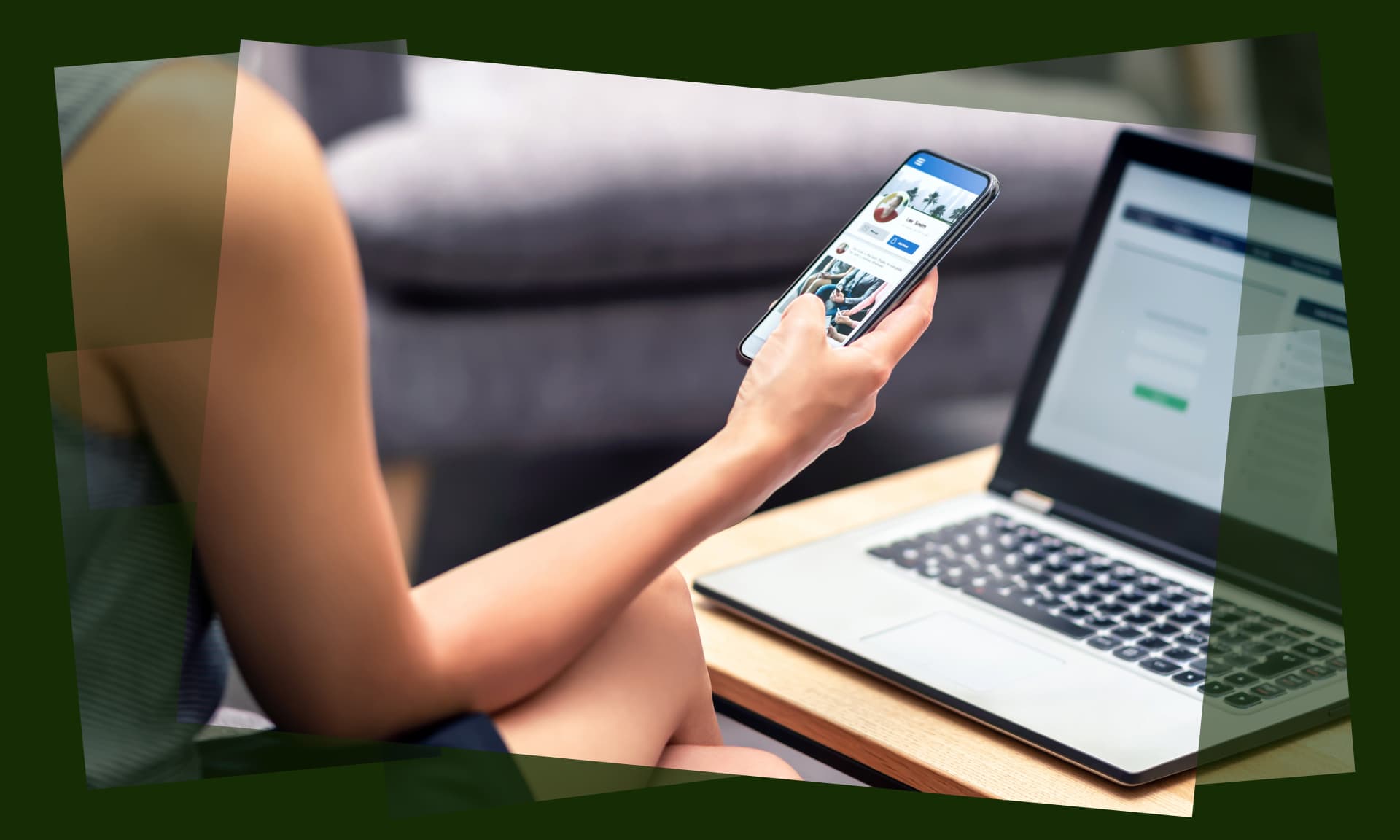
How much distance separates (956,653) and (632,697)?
0.73 feet

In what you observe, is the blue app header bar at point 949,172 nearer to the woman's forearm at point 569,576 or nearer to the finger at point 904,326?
the finger at point 904,326

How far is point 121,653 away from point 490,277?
12.3 inches

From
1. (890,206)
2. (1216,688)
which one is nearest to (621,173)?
(890,206)

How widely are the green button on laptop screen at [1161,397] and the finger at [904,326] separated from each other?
0.94 ft

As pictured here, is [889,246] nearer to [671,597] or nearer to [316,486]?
[671,597]

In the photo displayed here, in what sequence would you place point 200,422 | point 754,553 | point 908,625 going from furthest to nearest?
point 754,553 < point 908,625 < point 200,422

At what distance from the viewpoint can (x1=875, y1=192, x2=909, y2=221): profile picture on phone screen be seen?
3.13 feet

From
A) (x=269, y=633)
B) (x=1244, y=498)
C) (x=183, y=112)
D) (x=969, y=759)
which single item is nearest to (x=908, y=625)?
(x=969, y=759)

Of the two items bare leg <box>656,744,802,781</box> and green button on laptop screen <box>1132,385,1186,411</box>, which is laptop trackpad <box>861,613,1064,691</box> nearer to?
bare leg <box>656,744,802,781</box>

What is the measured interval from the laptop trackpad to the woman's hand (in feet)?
0.50

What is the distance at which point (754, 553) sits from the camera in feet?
3.59

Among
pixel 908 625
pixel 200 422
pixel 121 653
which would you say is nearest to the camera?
pixel 200 422

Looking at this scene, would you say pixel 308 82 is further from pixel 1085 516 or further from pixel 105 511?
pixel 1085 516

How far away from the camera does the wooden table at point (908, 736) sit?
0.86m
